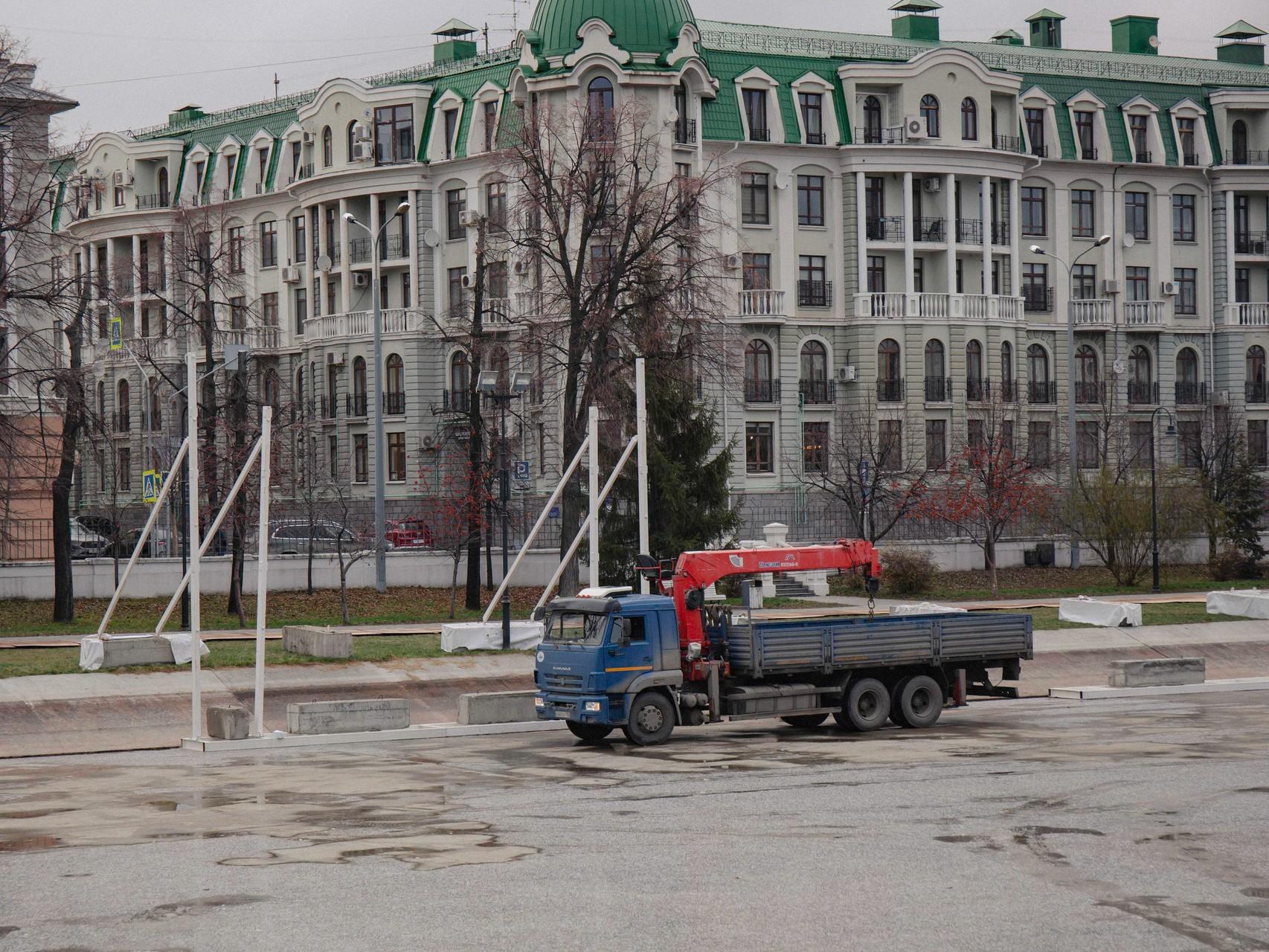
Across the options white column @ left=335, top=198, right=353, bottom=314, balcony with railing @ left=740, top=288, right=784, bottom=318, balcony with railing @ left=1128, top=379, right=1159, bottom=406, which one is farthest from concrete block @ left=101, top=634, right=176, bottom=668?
balcony with railing @ left=1128, top=379, right=1159, bottom=406

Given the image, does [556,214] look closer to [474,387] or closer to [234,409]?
[474,387]

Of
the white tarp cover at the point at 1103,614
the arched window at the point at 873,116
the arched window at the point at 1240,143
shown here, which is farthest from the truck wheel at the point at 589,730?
the arched window at the point at 1240,143

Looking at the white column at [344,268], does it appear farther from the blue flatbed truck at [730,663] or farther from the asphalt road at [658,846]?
the asphalt road at [658,846]

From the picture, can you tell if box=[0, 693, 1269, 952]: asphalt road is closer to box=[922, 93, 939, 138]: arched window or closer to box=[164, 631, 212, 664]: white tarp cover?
box=[164, 631, 212, 664]: white tarp cover

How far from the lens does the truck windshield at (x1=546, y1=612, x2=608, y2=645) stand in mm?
24184

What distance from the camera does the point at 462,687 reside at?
31031 millimetres

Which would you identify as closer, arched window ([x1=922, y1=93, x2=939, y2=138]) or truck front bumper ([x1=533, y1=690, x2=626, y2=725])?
truck front bumper ([x1=533, y1=690, x2=626, y2=725])

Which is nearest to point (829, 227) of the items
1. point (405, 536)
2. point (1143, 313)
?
point (1143, 313)

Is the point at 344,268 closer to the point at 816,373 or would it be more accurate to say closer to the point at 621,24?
the point at 621,24

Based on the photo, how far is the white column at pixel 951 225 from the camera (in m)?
68.6

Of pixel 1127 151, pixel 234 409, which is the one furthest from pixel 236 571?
pixel 1127 151

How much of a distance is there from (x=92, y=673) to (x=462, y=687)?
647cm

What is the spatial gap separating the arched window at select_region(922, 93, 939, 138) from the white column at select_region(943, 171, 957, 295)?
1.93 meters

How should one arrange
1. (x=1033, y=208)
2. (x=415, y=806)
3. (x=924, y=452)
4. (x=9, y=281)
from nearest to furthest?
(x=415, y=806)
(x=9, y=281)
(x=924, y=452)
(x=1033, y=208)
